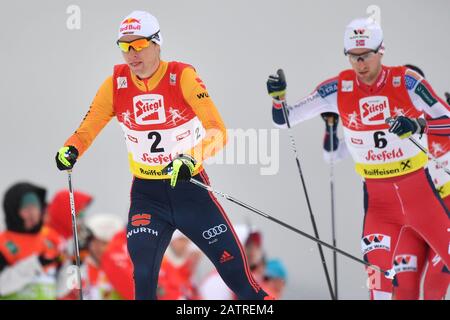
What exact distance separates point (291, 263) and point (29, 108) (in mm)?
2229

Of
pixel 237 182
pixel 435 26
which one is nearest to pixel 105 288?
pixel 237 182

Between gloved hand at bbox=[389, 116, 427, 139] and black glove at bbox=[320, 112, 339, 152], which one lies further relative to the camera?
black glove at bbox=[320, 112, 339, 152]

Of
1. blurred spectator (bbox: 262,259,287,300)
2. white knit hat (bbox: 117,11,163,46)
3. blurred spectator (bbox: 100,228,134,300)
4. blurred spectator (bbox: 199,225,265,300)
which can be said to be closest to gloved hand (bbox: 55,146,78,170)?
white knit hat (bbox: 117,11,163,46)

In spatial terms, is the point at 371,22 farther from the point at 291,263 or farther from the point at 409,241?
the point at 291,263

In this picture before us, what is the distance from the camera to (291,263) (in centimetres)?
879

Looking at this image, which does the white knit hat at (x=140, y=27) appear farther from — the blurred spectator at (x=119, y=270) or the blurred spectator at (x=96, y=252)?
the blurred spectator at (x=96, y=252)

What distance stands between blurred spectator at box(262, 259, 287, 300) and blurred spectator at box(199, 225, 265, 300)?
60 mm

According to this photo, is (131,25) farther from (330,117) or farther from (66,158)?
(330,117)

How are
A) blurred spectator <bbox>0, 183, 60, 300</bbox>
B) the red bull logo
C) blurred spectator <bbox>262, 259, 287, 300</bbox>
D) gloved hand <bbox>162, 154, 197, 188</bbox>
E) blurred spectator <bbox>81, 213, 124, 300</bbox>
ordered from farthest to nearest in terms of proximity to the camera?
blurred spectator <bbox>262, 259, 287, 300</bbox> → blurred spectator <bbox>81, 213, 124, 300</bbox> → the red bull logo → blurred spectator <bbox>0, 183, 60, 300</bbox> → gloved hand <bbox>162, 154, 197, 188</bbox>

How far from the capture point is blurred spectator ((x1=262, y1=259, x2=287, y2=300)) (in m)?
7.98

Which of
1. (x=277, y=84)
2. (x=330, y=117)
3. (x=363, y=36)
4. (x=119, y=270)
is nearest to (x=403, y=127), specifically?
(x=363, y=36)

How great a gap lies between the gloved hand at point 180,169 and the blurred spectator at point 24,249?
4.07 feet

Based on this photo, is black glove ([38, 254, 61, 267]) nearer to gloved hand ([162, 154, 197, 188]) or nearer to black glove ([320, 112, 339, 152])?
gloved hand ([162, 154, 197, 188])

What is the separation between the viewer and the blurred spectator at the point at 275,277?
7.98 meters
